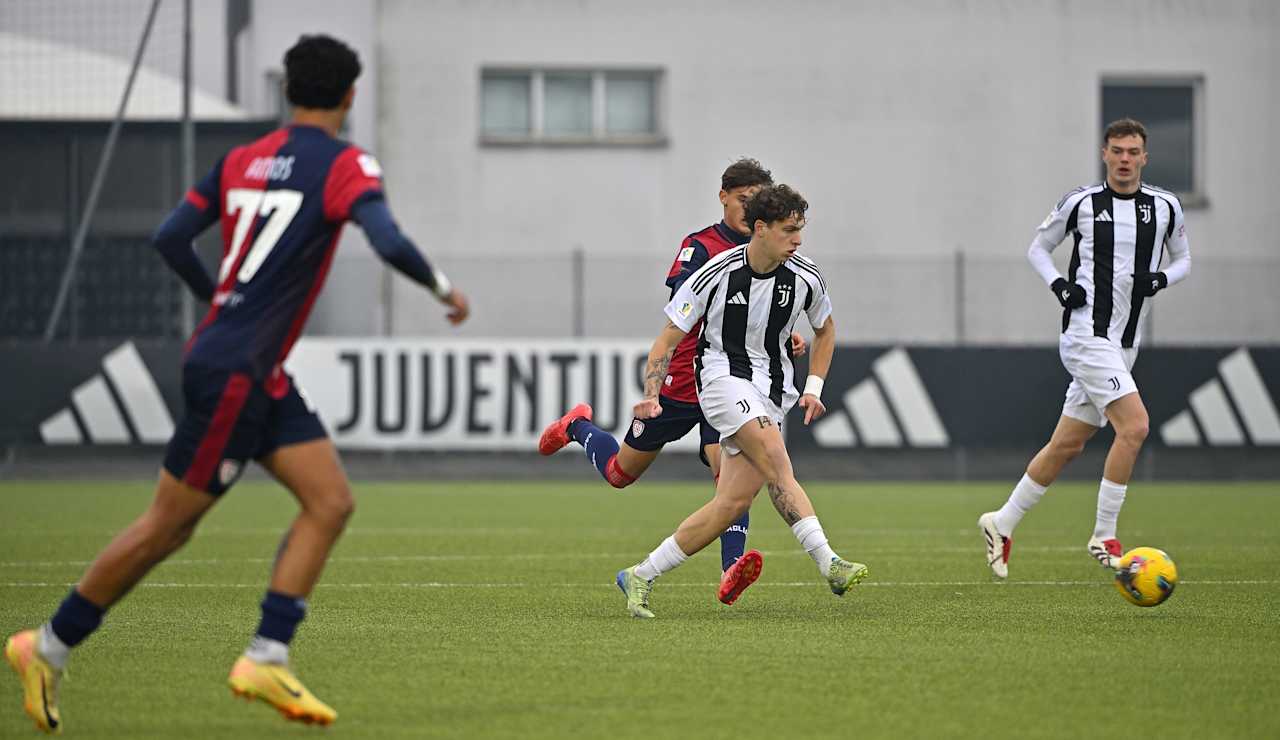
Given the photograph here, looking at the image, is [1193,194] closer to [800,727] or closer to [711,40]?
[711,40]

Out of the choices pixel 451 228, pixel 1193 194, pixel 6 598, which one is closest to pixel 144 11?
pixel 451 228

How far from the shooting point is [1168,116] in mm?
28234

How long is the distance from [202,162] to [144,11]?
216 centimetres

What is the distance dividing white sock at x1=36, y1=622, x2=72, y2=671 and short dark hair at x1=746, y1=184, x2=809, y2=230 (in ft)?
12.3

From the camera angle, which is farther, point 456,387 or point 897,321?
point 897,321

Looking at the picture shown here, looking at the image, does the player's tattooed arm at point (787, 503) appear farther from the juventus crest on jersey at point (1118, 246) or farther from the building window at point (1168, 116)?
the building window at point (1168, 116)

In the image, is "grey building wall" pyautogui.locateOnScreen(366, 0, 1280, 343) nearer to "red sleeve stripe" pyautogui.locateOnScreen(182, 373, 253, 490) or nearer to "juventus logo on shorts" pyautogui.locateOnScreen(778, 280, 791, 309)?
"juventus logo on shorts" pyautogui.locateOnScreen(778, 280, 791, 309)

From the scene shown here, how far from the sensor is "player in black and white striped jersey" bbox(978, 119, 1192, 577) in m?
10.1

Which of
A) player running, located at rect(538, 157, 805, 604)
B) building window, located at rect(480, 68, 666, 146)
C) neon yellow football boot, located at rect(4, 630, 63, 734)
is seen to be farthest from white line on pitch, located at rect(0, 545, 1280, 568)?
building window, located at rect(480, 68, 666, 146)

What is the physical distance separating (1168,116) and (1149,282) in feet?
62.6

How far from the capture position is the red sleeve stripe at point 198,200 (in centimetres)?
600

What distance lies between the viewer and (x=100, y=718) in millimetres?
5902

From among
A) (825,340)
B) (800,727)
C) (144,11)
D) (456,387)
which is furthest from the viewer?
(144,11)

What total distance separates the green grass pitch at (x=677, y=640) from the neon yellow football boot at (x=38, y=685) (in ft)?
0.33
